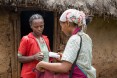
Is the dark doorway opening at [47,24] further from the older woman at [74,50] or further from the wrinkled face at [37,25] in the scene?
the older woman at [74,50]

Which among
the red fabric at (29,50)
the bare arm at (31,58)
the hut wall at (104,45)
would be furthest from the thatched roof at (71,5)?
the bare arm at (31,58)

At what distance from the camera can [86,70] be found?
2965mm

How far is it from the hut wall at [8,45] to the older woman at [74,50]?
9.43ft

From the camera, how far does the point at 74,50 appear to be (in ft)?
9.41

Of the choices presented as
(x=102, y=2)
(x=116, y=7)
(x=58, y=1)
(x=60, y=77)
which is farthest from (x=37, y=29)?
(x=116, y=7)

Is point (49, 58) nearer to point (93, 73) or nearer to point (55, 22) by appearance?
point (93, 73)

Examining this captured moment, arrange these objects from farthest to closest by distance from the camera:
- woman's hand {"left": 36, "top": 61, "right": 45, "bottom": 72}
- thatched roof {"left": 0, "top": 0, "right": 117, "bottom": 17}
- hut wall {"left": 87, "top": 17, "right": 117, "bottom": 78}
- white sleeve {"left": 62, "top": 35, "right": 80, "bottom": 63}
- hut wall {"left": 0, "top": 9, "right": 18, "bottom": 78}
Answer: hut wall {"left": 87, "top": 17, "right": 117, "bottom": 78} < hut wall {"left": 0, "top": 9, "right": 18, "bottom": 78} < thatched roof {"left": 0, "top": 0, "right": 117, "bottom": 17} < woman's hand {"left": 36, "top": 61, "right": 45, "bottom": 72} < white sleeve {"left": 62, "top": 35, "right": 80, "bottom": 63}

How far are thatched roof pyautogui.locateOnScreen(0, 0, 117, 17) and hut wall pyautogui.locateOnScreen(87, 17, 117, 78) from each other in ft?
1.54

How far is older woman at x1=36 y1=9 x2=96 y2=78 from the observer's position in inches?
113

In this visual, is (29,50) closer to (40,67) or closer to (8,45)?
(40,67)

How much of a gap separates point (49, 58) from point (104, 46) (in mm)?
3434

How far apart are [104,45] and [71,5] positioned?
6.18 ft

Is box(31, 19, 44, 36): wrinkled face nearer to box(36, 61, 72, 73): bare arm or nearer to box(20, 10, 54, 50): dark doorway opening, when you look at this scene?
box(36, 61, 72, 73): bare arm

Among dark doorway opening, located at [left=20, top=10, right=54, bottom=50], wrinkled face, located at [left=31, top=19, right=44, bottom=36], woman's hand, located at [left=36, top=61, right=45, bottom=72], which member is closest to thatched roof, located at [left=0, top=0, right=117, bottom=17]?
dark doorway opening, located at [left=20, top=10, right=54, bottom=50]
